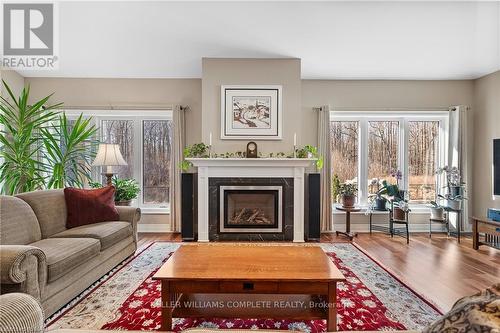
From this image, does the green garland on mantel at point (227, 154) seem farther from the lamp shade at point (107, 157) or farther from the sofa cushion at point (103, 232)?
the sofa cushion at point (103, 232)

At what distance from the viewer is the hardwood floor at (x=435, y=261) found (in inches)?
102

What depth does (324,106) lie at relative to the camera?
15.5ft

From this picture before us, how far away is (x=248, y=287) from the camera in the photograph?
175 cm

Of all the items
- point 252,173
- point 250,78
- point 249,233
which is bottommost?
point 249,233

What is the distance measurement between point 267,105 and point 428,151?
3.18 meters

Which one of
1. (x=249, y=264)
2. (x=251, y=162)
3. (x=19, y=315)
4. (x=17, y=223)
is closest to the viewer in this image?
(x=19, y=315)

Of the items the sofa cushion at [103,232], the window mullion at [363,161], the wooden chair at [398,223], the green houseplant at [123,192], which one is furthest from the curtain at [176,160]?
the wooden chair at [398,223]

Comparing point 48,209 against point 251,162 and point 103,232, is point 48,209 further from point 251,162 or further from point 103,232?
point 251,162

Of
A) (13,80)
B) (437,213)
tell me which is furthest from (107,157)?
(437,213)

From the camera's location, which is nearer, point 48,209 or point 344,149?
point 48,209

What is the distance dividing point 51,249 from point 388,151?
5.14 m

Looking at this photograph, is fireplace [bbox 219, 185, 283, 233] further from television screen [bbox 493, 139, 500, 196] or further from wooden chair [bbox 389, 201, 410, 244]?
television screen [bbox 493, 139, 500, 196]

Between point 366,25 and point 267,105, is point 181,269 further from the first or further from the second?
point 366,25

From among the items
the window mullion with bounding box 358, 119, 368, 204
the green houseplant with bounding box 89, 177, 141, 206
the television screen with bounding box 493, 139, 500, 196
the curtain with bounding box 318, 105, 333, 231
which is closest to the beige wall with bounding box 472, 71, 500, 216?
the television screen with bounding box 493, 139, 500, 196
